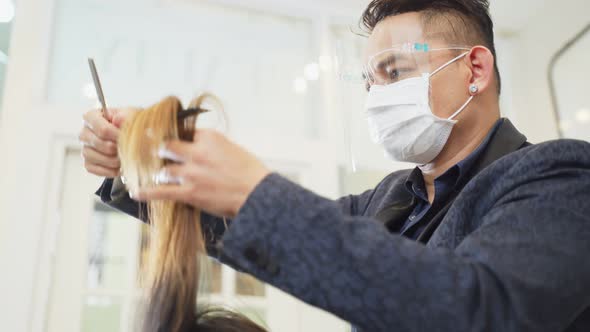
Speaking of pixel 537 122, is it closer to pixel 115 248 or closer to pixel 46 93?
pixel 115 248

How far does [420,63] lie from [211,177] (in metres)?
0.83

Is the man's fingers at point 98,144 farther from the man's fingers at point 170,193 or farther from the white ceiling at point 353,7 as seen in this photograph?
the white ceiling at point 353,7

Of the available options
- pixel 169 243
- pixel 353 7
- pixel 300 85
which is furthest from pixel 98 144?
pixel 353 7

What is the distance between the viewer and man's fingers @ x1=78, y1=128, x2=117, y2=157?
1001 mm

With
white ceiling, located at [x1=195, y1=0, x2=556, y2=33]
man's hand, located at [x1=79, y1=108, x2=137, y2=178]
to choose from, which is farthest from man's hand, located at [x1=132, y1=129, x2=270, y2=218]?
white ceiling, located at [x1=195, y1=0, x2=556, y2=33]

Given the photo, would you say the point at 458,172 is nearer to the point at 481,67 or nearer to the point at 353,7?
the point at 481,67

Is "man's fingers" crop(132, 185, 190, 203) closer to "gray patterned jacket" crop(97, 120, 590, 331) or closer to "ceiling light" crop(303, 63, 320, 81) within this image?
"gray patterned jacket" crop(97, 120, 590, 331)

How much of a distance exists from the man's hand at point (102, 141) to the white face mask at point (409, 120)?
2.02ft

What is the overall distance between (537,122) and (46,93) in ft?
9.29

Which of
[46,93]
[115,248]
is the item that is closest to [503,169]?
[115,248]

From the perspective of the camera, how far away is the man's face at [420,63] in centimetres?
134

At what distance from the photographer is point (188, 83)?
308 centimetres

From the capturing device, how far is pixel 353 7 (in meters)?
3.49

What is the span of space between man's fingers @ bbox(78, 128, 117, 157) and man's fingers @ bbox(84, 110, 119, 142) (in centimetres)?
1
